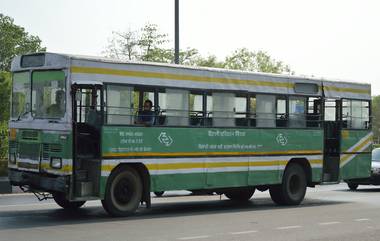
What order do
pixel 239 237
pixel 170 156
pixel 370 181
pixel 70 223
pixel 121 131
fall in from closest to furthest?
pixel 239 237, pixel 70 223, pixel 121 131, pixel 170 156, pixel 370 181

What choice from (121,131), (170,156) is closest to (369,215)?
(170,156)

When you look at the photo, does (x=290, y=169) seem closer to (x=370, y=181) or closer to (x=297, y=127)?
(x=297, y=127)

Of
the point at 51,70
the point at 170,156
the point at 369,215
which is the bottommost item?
the point at 369,215

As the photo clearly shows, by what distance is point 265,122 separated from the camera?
18453 millimetres

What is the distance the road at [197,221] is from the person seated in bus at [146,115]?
191cm

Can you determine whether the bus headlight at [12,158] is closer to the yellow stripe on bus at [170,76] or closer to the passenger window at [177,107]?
the yellow stripe on bus at [170,76]

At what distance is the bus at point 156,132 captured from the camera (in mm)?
14641

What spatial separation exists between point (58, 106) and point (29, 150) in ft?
3.77

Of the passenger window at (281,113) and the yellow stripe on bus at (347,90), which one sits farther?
the yellow stripe on bus at (347,90)

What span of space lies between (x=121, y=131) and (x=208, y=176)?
2.71 metres

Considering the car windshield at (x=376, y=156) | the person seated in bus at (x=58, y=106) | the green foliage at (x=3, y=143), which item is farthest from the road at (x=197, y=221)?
the green foliage at (x=3, y=143)

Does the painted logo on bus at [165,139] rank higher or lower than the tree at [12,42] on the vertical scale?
lower

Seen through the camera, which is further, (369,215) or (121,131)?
(369,215)

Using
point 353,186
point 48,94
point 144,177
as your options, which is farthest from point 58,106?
point 353,186
